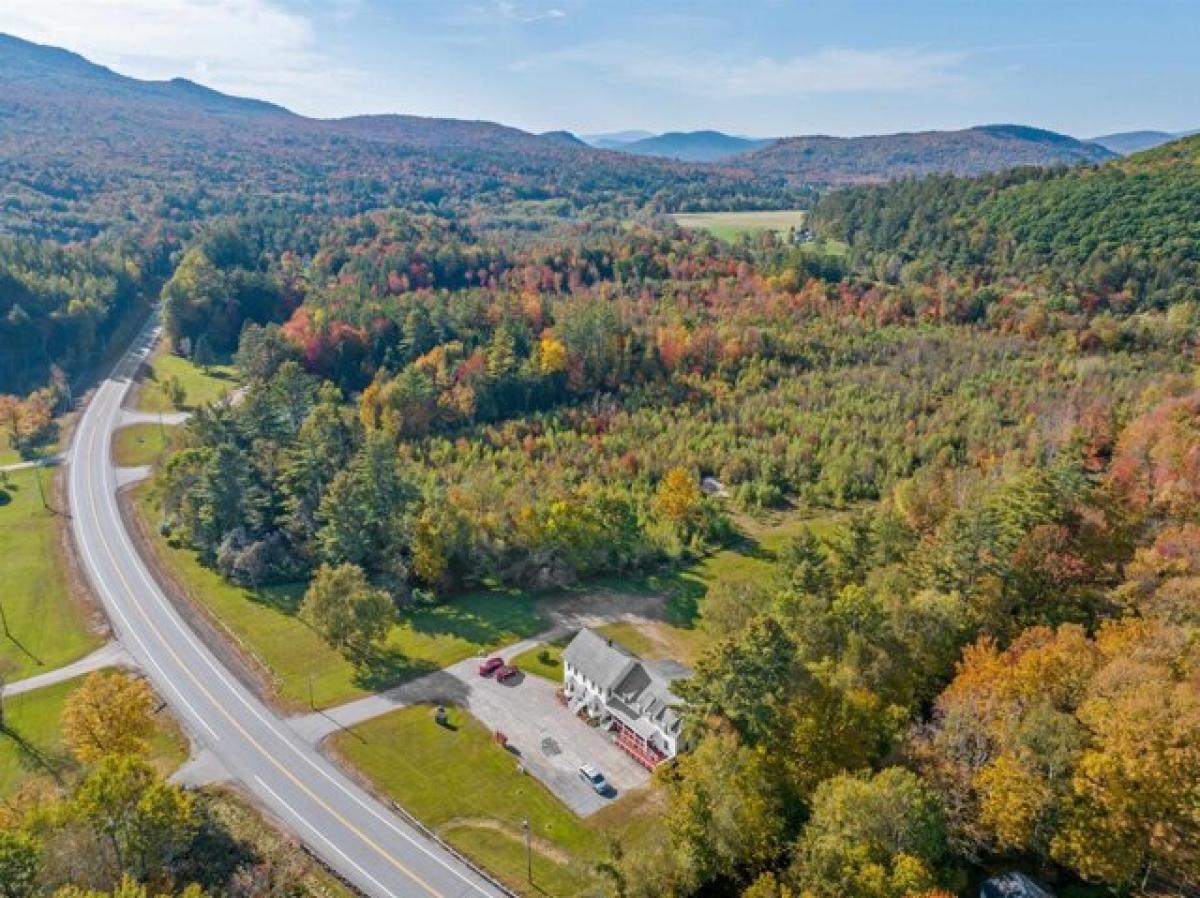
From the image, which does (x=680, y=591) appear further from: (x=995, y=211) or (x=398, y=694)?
(x=995, y=211)

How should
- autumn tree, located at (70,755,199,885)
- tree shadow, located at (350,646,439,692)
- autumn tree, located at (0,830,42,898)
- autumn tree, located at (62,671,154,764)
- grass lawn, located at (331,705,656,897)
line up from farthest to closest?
tree shadow, located at (350,646,439,692), autumn tree, located at (62,671,154,764), grass lawn, located at (331,705,656,897), autumn tree, located at (70,755,199,885), autumn tree, located at (0,830,42,898)

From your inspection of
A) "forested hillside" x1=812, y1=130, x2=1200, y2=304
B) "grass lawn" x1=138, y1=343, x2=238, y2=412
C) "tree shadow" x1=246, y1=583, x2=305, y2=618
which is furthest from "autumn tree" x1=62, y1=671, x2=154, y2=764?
"forested hillside" x1=812, y1=130, x2=1200, y2=304

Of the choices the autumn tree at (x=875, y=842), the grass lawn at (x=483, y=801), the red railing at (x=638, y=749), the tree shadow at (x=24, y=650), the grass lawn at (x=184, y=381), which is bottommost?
the tree shadow at (x=24, y=650)

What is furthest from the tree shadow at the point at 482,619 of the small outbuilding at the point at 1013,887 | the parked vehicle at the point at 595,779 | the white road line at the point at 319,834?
the small outbuilding at the point at 1013,887

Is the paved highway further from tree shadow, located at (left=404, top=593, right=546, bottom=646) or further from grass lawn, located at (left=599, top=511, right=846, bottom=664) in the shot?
grass lawn, located at (left=599, top=511, right=846, bottom=664)

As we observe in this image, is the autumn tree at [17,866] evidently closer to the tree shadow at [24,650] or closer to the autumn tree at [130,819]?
the autumn tree at [130,819]

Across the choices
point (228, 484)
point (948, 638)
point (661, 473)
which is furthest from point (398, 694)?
point (661, 473)
